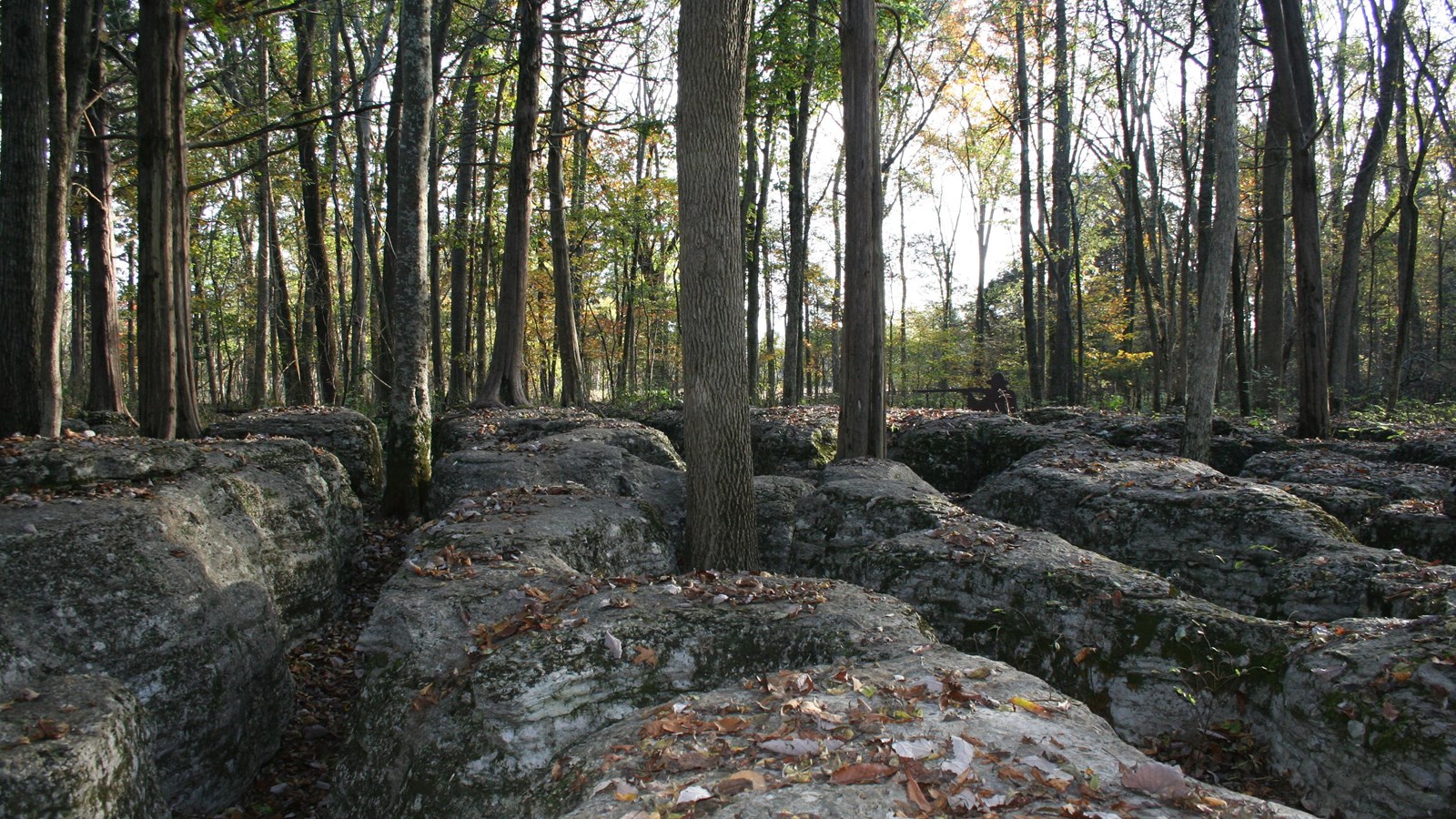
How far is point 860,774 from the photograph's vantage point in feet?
7.48

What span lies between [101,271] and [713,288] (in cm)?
936

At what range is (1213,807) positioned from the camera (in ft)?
6.92

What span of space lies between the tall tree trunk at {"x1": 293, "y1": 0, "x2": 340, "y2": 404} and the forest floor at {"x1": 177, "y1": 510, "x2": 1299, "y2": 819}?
903 cm

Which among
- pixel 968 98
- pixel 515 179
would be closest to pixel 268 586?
pixel 515 179

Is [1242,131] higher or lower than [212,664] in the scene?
higher

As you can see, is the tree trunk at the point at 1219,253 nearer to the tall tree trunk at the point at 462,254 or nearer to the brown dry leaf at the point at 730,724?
the brown dry leaf at the point at 730,724

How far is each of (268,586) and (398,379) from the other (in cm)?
313

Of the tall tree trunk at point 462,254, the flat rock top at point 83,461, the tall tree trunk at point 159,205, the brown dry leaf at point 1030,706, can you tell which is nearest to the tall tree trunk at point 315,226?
the tall tree trunk at point 462,254

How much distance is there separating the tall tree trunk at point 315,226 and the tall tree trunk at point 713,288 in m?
11.7

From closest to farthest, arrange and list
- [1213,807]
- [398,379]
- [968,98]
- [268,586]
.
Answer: [1213,807] < [268,586] < [398,379] < [968,98]

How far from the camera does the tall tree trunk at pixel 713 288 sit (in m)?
5.41

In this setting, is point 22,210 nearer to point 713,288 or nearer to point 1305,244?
point 713,288

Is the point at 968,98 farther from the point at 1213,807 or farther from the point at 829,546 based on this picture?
the point at 1213,807

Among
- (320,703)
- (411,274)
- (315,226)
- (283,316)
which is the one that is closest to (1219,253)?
(411,274)
